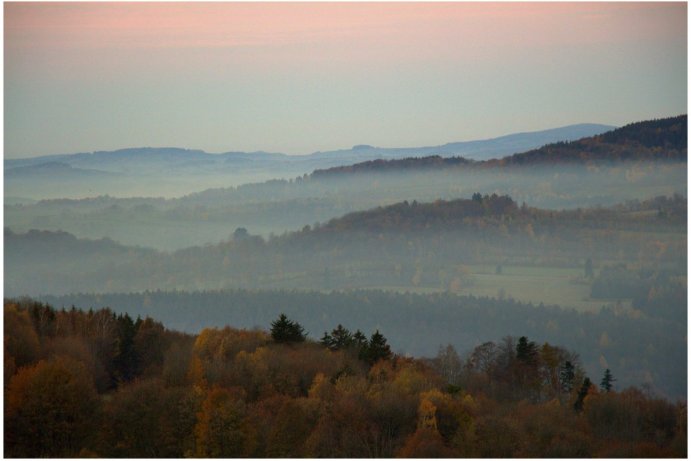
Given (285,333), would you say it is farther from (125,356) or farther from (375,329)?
(375,329)

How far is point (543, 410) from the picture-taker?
136 ft

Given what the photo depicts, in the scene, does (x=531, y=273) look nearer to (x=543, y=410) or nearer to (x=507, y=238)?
(x=507, y=238)

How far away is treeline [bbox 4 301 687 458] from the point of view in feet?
115

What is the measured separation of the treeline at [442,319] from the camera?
124m

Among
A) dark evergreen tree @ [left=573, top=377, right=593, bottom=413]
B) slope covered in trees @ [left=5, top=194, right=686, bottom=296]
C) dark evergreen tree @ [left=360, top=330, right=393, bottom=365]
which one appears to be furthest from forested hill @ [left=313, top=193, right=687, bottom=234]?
dark evergreen tree @ [left=360, top=330, right=393, bottom=365]

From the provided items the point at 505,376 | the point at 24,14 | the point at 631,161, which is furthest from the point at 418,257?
the point at 505,376

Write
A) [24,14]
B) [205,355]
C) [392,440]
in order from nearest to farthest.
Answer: [392,440]
[205,355]
[24,14]

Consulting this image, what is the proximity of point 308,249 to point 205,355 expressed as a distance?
145 m

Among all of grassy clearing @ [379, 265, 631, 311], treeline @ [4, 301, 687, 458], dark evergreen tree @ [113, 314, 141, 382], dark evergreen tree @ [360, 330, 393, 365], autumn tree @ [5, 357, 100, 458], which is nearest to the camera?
autumn tree @ [5, 357, 100, 458]

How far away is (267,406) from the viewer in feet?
129

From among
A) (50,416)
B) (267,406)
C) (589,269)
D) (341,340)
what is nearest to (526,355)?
(341,340)

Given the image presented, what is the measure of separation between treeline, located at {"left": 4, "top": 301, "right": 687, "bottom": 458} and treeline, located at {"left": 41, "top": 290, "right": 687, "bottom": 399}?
69770 mm

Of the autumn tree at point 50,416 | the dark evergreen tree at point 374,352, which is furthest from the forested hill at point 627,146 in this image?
the autumn tree at point 50,416

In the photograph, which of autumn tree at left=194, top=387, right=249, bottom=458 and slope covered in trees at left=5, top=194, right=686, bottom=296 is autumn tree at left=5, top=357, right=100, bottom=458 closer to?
autumn tree at left=194, top=387, right=249, bottom=458
